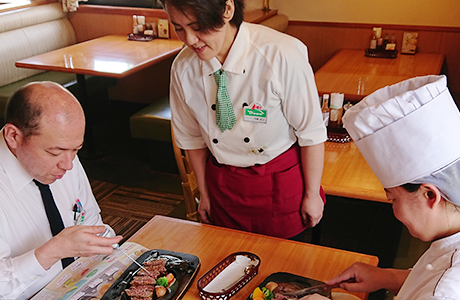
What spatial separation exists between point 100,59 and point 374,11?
2597 mm

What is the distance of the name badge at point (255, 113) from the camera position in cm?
160

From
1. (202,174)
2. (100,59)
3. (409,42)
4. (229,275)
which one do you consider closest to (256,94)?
(202,174)

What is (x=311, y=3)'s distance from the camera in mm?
4602

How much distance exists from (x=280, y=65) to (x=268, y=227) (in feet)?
2.15

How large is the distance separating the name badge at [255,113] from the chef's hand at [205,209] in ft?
1.65

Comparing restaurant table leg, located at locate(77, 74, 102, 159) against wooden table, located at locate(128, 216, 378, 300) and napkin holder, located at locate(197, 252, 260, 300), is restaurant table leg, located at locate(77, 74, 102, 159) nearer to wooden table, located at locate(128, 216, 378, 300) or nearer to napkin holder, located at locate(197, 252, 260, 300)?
wooden table, located at locate(128, 216, 378, 300)

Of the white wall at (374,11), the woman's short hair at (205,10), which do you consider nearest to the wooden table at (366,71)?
the white wall at (374,11)

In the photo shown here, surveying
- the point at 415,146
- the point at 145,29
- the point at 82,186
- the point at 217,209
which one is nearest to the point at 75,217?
the point at 82,186

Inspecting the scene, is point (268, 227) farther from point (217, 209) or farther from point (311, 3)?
point (311, 3)

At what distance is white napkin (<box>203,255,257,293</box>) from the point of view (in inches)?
54.0

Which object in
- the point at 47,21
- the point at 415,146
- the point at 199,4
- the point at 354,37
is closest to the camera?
the point at 415,146

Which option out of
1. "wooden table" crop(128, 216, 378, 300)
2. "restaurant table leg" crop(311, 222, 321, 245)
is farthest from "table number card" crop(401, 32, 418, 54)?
"wooden table" crop(128, 216, 378, 300)

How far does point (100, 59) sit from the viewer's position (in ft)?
12.7

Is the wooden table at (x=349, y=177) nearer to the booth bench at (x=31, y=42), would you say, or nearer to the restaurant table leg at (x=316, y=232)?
the restaurant table leg at (x=316, y=232)
